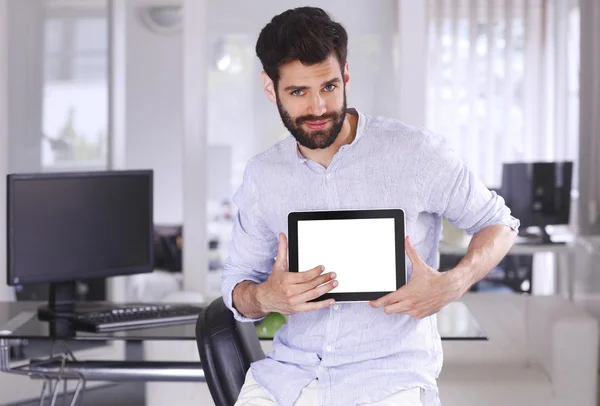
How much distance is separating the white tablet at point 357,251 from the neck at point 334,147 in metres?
0.18

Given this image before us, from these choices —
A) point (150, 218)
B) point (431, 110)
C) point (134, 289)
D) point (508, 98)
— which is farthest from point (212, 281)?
point (508, 98)

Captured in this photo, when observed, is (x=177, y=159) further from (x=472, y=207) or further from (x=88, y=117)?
(x=472, y=207)

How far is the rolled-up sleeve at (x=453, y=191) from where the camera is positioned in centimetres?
206

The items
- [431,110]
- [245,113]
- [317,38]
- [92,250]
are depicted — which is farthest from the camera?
[431,110]

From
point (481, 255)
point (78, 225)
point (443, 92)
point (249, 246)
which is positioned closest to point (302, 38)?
point (249, 246)

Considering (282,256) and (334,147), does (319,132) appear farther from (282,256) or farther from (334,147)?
(282,256)

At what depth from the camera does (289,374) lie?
6.78 feet

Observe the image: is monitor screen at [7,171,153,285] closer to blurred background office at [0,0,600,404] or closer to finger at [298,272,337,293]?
blurred background office at [0,0,600,404]

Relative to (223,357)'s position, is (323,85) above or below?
above

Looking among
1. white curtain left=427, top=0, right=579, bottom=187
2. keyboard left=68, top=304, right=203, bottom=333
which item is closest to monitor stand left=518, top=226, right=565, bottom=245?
white curtain left=427, top=0, right=579, bottom=187

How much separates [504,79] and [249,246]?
3.01 meters

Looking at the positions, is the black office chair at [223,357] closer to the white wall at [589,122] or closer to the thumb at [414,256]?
the thumb at [414,256]

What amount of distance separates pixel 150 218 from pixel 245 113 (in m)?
1.10

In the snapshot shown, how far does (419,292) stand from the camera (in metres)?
1.94
